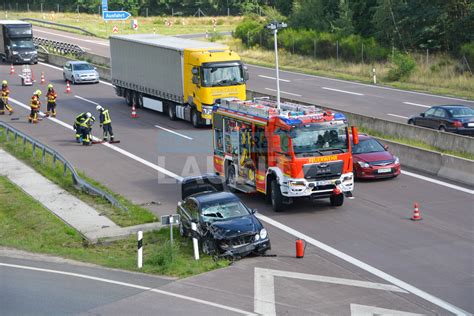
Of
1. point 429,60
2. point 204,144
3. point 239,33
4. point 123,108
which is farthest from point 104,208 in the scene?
point 239,33

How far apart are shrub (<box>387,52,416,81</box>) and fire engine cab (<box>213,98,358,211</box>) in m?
29.4

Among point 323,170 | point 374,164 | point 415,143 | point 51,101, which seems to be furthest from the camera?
point 51,101

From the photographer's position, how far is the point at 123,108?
46.0 meters

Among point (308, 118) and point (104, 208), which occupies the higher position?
point (308, 118)

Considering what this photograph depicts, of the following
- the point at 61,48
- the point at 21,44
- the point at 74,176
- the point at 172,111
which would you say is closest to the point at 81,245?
the point at 74,176

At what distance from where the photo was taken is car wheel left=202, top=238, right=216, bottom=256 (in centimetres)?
2025

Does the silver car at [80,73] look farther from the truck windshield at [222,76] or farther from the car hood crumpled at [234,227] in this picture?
the car hood crumpled at [234,227]

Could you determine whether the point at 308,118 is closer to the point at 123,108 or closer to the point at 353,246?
the point at 353,246

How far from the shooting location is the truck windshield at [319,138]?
23.8 metres

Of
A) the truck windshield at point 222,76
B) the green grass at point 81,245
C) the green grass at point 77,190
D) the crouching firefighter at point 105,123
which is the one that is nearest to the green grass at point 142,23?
the truck windshield at point 222,76

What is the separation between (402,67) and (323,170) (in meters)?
31.5

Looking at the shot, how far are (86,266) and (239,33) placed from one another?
195 ft

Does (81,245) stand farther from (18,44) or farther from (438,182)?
(18,44)

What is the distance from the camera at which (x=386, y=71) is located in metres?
56.6
